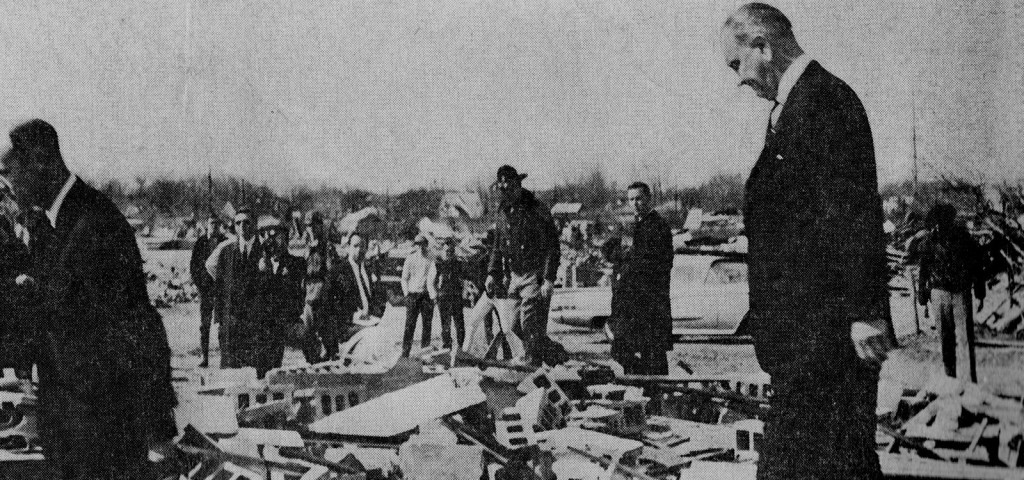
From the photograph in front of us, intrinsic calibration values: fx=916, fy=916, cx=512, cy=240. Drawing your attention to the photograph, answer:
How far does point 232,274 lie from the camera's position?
4.30m

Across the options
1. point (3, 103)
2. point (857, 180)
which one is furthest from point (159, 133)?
point (857, 180)

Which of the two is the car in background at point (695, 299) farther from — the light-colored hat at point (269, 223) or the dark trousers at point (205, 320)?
the dark trousers at point (205, 320)

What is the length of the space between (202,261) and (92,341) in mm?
586

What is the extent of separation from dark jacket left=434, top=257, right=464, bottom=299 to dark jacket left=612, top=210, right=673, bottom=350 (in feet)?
2.36

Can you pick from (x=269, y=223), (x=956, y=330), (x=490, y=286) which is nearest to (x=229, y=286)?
(x=269, y=223)

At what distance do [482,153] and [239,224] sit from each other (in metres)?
1.19

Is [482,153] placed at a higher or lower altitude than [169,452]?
higher

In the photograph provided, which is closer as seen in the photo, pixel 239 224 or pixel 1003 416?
pixel 1003 416

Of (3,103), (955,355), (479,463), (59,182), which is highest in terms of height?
(3,103)

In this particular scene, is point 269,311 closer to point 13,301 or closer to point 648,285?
point 13,301

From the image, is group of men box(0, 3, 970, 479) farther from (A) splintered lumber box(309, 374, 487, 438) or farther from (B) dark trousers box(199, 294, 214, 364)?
(A) splintered lumber box(309, 374, 487, 438)

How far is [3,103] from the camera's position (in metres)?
4.27

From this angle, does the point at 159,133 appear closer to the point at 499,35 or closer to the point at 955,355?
the point at 499,35

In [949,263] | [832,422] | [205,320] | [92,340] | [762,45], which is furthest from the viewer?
[205,320]
